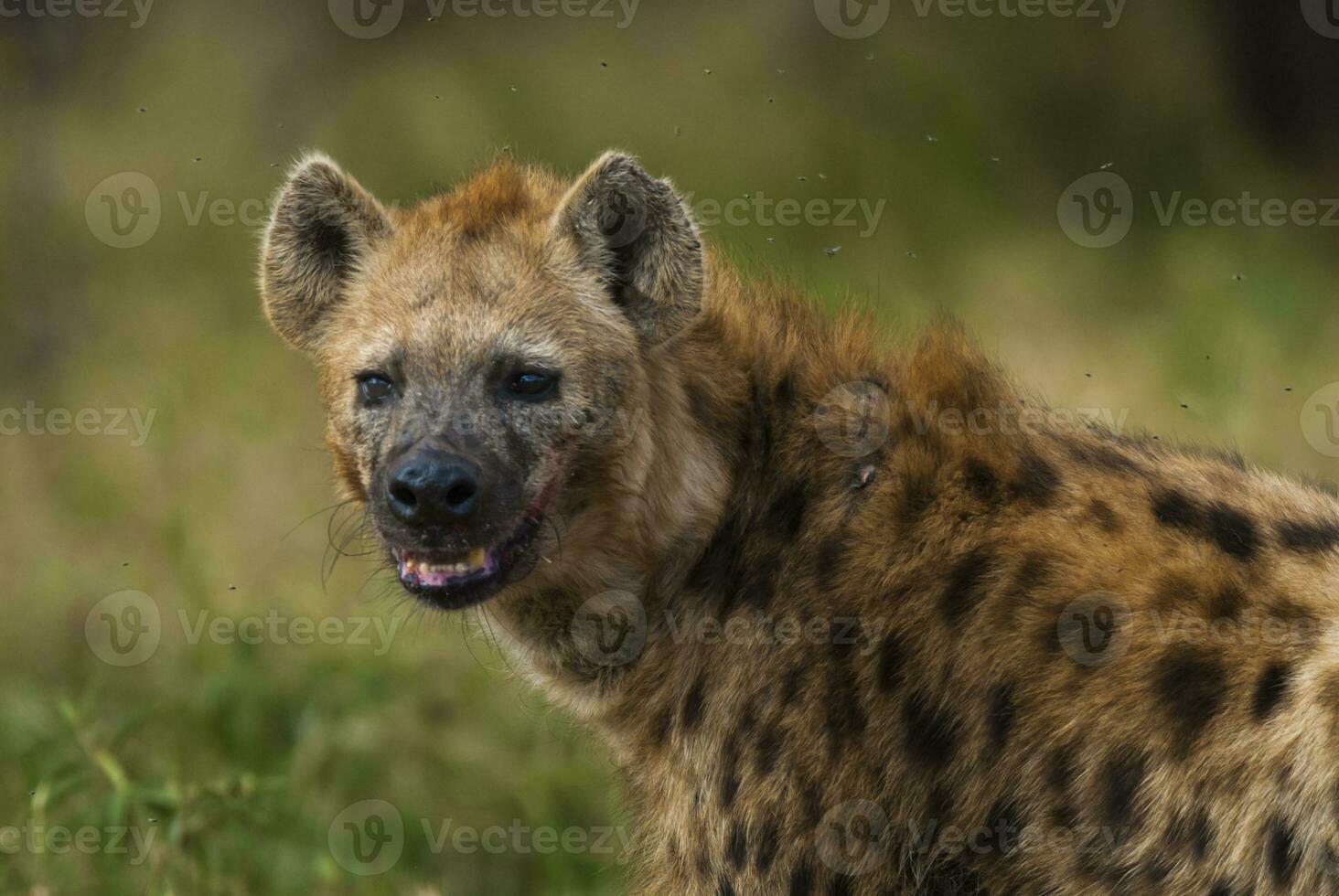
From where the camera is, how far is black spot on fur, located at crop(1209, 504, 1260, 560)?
2910 millimetres

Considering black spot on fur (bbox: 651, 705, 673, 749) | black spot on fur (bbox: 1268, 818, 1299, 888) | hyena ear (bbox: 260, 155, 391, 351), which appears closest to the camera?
black spot on fur (bbox: 1268, 818, 1299, 888)

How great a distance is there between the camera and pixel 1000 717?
2.96m

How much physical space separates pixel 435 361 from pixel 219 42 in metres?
6.24

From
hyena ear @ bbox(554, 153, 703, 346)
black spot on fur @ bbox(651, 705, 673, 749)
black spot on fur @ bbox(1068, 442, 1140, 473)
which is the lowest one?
black spot on fur @ bbox(651, 705, 673, 749)

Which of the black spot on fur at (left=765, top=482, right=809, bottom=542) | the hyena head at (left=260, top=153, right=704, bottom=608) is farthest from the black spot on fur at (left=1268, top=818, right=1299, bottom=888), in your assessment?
the hyena head at (left=260, top=153, right=704, bottom=608)

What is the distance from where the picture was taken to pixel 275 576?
5664 millimetres

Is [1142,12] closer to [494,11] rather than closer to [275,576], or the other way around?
[494,11]

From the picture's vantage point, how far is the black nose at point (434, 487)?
3.06m

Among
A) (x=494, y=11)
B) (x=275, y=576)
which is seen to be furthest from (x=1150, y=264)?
Result: (x=275, y=576)

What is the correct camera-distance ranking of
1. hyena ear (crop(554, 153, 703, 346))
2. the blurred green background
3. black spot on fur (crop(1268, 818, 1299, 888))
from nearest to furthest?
black spot on fur (crop(1268, 818, 1299, 888)), hyena ear (crop(554, 153, 703, 346)), the blurred green background

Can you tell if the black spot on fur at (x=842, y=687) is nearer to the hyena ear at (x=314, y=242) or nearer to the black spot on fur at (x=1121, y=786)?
the black spot on fur at (x=1121, y=786)

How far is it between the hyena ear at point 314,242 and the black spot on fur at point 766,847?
1.50 m

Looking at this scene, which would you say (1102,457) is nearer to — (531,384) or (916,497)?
(916,497)

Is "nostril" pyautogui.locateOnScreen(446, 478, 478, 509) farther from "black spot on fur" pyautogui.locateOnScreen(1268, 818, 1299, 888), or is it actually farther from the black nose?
"black spot on fur" pyautogui.locateOnScreen(1268, 818, 1299, 888)
